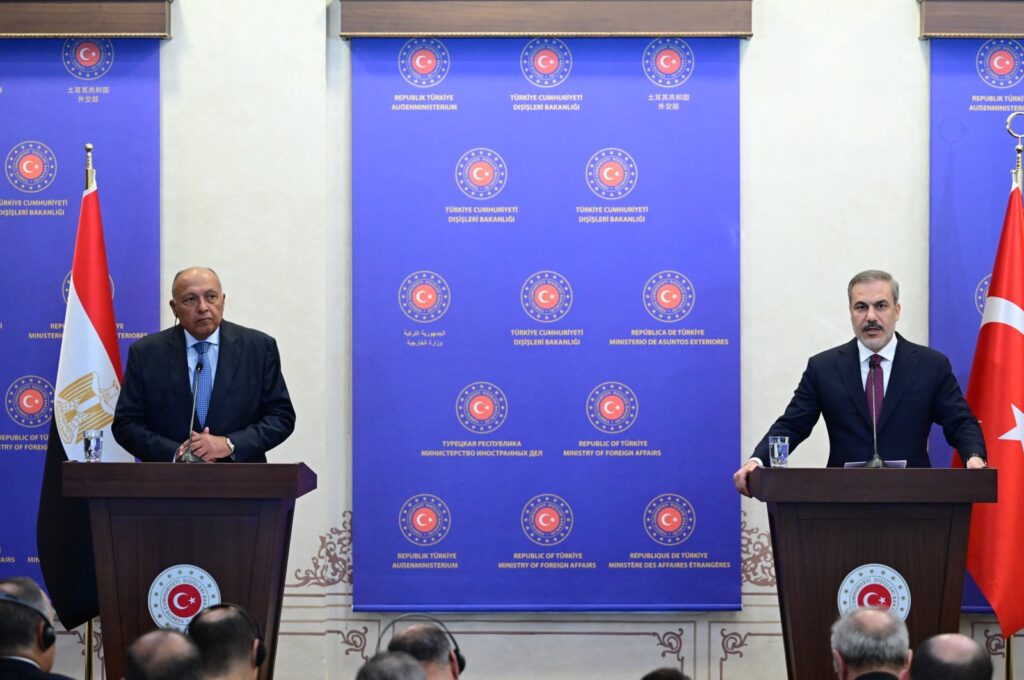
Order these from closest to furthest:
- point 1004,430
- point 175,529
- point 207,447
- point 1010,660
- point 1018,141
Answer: point 175,529 → point 207,447 → point 1004,430 → point 1010,660 → point 1018,141

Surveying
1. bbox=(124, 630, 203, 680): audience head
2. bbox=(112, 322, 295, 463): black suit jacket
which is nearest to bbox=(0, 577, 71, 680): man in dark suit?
bbox=(124, 630, 203, 680): audience head

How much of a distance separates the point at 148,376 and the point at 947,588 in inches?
119

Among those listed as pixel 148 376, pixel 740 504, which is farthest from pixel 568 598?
pixel 148 376

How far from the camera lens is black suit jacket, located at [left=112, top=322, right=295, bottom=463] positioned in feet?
15.2

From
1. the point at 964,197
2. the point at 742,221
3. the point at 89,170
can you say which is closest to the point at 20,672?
the point at 89,170

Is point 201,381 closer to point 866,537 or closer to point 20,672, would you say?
point 20,672

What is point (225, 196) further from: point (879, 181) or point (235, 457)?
point (879, 181)

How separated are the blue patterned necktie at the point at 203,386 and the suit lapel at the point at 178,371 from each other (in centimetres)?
4

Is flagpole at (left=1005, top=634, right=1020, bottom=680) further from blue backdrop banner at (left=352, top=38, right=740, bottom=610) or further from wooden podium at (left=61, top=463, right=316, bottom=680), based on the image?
wooden podium at (left=61, top=463, right=316, bottom=680)

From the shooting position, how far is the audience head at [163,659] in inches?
102

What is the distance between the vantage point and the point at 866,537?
4.00m

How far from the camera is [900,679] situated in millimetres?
2889

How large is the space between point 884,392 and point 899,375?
0.09 meters

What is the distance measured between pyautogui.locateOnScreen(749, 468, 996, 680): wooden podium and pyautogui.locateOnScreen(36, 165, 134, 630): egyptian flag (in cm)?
291
